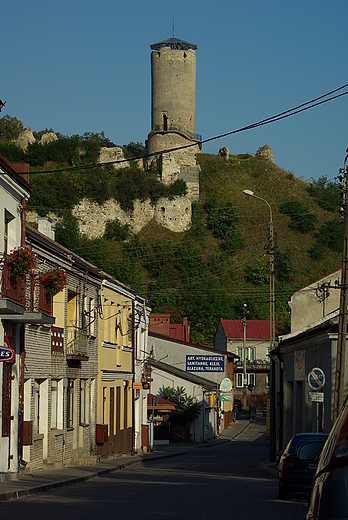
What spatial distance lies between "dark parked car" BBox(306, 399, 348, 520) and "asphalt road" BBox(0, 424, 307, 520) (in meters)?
7.99

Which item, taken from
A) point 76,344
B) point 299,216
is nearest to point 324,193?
point 299,216

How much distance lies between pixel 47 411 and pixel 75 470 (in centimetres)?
193

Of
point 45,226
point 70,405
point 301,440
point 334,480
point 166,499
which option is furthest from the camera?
point 45,226

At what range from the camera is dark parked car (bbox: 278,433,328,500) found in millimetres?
13406

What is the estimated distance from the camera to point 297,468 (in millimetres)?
13469

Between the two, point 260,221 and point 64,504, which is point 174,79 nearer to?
point 260,221

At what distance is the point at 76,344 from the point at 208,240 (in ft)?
222

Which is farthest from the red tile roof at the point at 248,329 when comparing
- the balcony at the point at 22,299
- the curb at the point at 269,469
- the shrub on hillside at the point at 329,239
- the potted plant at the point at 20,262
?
the potted plant at the point at 20,262

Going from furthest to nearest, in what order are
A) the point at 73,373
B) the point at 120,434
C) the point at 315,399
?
the point at 120,434
the point at 73,373
the point at 315,399

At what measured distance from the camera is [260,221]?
92.9 m

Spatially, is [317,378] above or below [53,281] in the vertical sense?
below

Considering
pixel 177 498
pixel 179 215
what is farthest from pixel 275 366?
pixel 179 215

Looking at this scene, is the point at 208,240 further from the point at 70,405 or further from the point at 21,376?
the point at 21,376

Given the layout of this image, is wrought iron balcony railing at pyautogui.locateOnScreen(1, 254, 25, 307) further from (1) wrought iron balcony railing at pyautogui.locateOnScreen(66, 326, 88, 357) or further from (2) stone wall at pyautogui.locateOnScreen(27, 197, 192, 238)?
(2) stone wall at pyautogui.locateOnScreen(27, 197, 192, 238)
